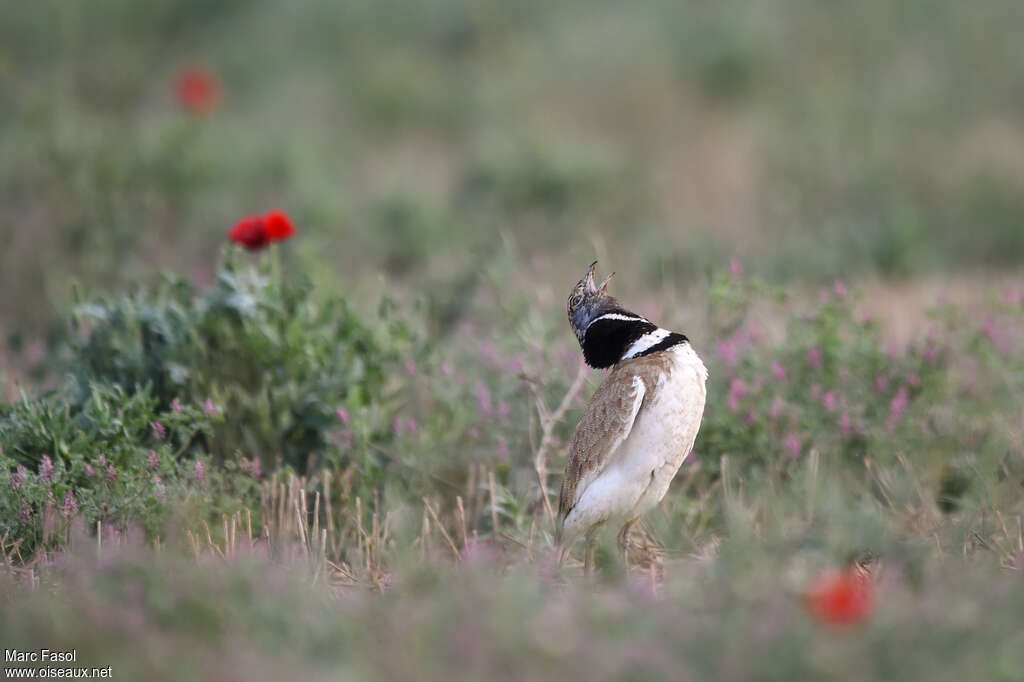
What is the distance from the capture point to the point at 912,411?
541cm

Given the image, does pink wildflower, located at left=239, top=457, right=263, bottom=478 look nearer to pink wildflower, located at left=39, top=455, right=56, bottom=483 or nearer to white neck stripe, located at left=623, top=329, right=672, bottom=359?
pink wildflower, located at left=39, top=455, right=56, bottom=483

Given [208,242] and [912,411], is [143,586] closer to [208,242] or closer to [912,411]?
[912,411]

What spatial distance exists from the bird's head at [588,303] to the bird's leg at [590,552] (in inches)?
27.8

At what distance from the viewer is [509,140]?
38.7ft

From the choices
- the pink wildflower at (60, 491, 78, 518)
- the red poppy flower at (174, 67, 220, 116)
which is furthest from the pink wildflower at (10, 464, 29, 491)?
the red poppy flower at (174, 67, 220, 116)

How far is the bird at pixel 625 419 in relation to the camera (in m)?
3.84

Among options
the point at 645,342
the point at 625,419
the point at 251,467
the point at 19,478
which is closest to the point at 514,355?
the point at 251,467

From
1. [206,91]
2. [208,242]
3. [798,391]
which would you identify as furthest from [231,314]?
[206,91]

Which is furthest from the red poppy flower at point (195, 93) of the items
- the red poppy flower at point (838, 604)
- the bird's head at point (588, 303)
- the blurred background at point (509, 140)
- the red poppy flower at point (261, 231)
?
the red poppy flower at point (838, 604)

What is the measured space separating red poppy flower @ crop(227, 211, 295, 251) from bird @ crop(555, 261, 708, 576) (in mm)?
1591

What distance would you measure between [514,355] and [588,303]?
1606 mm

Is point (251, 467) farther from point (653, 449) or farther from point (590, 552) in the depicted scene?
point (653, 449)

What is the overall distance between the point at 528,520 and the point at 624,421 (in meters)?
1.14

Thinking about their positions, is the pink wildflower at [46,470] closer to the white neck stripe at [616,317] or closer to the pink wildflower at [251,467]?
the pink wildflower at [251,467]
